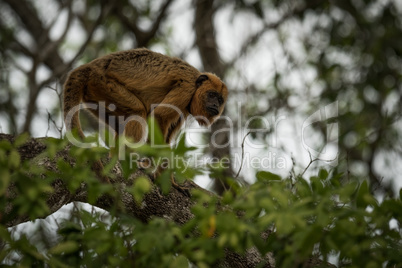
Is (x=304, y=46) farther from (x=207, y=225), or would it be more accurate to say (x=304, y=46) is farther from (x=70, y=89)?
(x=207, y=225)

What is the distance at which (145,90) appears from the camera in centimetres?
643

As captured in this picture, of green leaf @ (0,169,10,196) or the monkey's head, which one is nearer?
green leaf @ (0,169,10,196)

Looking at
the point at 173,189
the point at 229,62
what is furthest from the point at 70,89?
the point at 229,62

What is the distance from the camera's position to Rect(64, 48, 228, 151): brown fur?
5.98 meters

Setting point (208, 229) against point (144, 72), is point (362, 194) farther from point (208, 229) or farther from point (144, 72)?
point (144, 72)

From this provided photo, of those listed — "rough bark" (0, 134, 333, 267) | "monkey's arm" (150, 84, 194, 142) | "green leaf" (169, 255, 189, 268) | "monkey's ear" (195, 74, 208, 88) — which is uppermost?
"monkey's ear" (195, 74, 208, 88)

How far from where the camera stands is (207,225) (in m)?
2.82

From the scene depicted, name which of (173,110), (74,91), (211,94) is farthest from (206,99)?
(74,91)

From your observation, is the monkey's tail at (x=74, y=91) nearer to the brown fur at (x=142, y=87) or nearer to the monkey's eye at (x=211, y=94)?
the brown fur at (x=142, y=87)

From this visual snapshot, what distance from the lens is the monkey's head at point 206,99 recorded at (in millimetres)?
6738

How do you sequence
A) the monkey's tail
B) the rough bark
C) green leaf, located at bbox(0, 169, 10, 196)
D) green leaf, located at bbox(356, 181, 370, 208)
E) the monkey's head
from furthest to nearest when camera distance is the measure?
the monkey's head, the monkey's tail, the rough bark, green leaf, located at bbox(356, 181, 370, 208), green leaf, located at bbox(0, 169, 10, 196)

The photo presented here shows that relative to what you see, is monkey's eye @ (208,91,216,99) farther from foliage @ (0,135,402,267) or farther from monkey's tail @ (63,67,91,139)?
foliage @ (0,135,402,267)

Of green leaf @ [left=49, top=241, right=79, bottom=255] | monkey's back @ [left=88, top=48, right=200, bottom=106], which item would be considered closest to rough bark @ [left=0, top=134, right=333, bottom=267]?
green leaf @ [left=49, top=241, right=79, bottom=255]

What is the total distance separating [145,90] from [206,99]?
37.9 inches
